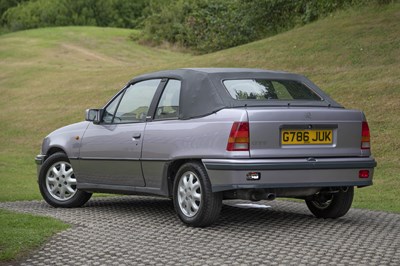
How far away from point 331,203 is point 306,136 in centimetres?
124

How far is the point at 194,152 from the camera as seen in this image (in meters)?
8.75

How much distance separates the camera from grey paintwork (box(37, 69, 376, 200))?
8.38 m

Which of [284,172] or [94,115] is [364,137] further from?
[94,115]

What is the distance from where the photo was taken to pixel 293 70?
2614cm

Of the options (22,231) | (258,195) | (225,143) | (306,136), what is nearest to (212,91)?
(225,143)

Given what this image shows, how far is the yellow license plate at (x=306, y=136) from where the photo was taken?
852 cm

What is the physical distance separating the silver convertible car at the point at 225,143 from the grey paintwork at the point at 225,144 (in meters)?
0.01

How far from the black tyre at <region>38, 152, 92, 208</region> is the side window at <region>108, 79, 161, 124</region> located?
3.01 feet

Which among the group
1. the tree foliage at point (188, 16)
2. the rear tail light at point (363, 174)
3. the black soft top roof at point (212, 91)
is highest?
the tree foliage at point (188, 16)

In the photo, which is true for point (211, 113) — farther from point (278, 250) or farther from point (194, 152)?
point (278, 250)

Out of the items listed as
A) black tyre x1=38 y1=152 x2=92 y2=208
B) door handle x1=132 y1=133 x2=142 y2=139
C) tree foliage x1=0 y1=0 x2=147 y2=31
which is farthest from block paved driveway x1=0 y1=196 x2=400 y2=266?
tree foliage x1=0 y1=0 x2=147 y2=31

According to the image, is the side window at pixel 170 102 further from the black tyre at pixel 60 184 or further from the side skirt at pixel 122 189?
the black tyre at pixel 60 184

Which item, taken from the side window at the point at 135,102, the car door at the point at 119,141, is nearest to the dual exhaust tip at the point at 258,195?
the car door at the point at 119,141

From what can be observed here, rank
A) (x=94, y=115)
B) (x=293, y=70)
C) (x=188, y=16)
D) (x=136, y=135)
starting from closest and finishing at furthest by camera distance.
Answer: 1. (x=136, y=135)
2. (x=94, y=115)
3. (x=293, y=70)
4. (x=188, y=16)
